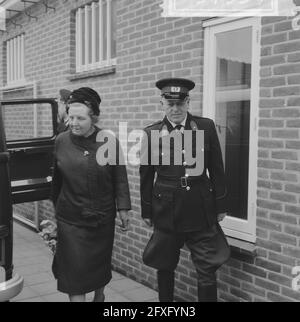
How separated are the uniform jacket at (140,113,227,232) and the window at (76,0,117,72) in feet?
7.30

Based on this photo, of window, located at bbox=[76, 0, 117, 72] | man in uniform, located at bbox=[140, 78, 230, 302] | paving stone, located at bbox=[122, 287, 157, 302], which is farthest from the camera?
window, located at bbox=[76, 0, 117, 72]

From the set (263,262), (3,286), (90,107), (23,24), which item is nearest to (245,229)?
(263,262)

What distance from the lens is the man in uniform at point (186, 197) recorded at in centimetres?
337

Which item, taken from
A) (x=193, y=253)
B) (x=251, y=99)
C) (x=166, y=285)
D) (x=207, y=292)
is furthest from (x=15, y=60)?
(x=207, y=292)

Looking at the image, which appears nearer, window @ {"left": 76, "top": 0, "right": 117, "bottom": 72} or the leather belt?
the leather belt

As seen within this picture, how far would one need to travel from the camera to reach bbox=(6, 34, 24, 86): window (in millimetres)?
7785

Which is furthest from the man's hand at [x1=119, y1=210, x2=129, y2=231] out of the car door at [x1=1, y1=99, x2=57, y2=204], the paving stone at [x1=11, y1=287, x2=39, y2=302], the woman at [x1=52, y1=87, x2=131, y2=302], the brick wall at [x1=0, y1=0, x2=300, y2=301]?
the car door at [x1=1, y1=99, x2=57, y2=204]

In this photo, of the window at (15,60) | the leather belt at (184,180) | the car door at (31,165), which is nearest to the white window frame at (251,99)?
the leather belt at (184,180)

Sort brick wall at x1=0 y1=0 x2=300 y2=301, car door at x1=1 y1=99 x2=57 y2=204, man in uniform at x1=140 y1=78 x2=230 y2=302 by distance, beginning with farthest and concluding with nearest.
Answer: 1. car door at x1=1 y1=99 x2=57 y2=204
2. man in uniform at x1=140 y1=78 x2=230 y2=302
3. brick wall at x1=0 y1=0 x2=300 y2=301

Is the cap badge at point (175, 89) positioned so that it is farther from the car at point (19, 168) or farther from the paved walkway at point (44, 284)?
the paved walkway at point (44, 284)

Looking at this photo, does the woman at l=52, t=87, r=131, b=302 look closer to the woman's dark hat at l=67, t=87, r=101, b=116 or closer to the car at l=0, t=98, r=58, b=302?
the woman's dark hat at l=67, t=87, r=101, b=116

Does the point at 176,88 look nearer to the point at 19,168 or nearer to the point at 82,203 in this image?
the point at 82,203

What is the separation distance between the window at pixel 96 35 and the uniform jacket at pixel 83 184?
6.81ft
